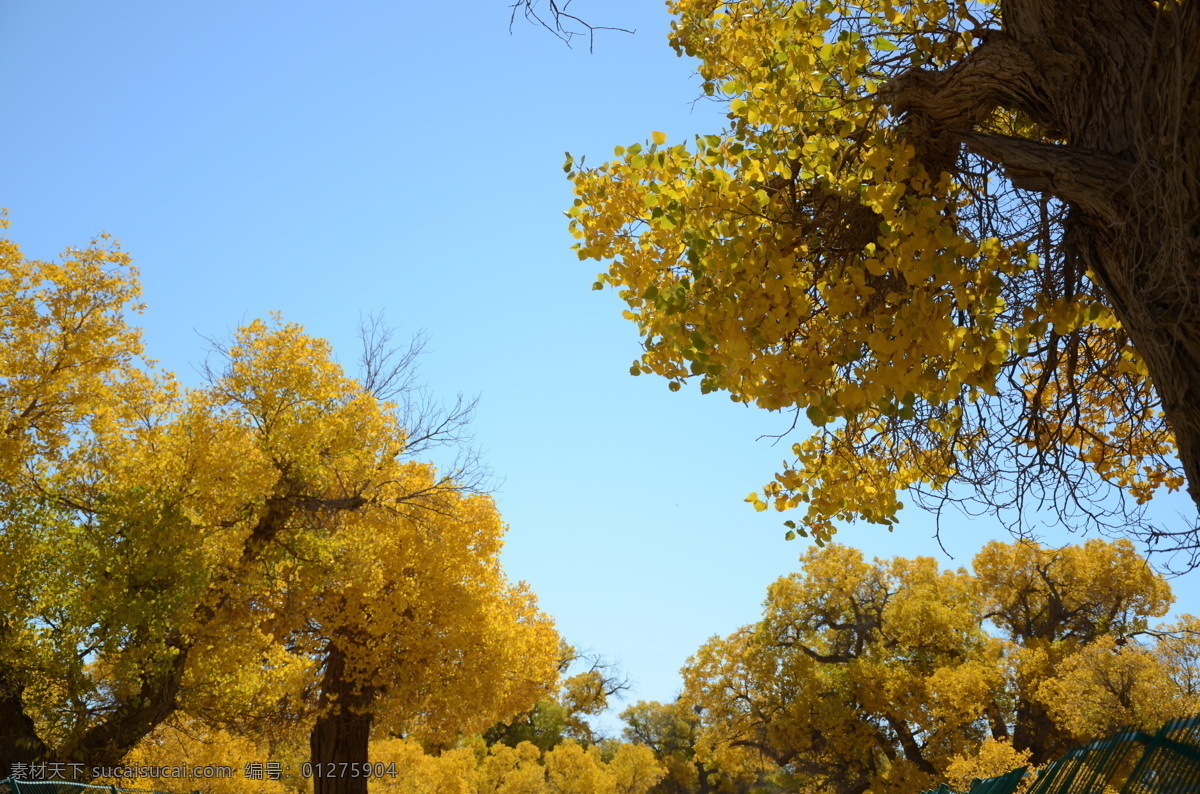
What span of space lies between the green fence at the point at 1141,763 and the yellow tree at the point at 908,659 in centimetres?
2070

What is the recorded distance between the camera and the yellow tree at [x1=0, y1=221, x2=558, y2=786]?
11.5 metres

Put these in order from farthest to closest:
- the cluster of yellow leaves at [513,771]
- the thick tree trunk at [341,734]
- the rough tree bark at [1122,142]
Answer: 1. the cluster of yellow leaves at [513,771]
2. the thick tree trunk at [341,734]
3. the rough tree bark at [1122,142]

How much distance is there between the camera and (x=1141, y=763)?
2.67 m

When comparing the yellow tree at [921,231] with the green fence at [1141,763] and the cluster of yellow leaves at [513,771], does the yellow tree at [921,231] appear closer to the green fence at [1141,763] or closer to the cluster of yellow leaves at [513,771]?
the green fence at [1141,763]

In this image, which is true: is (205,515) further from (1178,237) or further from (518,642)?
(1178,237)

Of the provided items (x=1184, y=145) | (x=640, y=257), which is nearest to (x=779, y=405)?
(x=640, y=257)

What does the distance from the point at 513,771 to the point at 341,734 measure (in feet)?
50.9

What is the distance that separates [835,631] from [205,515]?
19.7 metres

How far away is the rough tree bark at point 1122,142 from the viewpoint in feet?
9.84

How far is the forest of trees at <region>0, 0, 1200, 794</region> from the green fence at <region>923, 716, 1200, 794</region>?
0.39ft

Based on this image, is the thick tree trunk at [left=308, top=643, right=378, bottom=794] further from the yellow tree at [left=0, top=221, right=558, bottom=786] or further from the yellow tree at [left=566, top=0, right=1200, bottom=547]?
the yellow tree at [left=566, top=0, right=1200, bottom=547]

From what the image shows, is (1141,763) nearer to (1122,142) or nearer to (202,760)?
(1122,142)

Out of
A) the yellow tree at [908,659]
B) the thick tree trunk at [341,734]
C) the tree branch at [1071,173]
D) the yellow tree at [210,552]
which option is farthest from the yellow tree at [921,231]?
the yellow tree at [908,659]

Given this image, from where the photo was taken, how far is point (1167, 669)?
17.9 m
